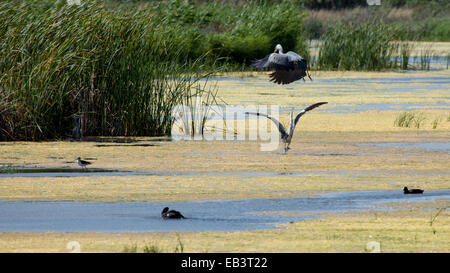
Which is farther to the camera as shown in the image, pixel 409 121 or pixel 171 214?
pixel 409 121

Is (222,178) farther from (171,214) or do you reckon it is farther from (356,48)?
(356,48)

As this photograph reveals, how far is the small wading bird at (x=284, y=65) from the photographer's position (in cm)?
1296

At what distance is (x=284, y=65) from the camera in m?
13.0

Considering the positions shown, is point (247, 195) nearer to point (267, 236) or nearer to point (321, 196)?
point (321, 196)

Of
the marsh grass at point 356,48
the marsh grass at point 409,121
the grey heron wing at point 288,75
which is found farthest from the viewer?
the marsh grass at point 356,48

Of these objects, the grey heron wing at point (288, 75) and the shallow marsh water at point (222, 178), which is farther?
the grey heron wing at point (288, 75)

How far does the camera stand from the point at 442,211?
28.2 feet

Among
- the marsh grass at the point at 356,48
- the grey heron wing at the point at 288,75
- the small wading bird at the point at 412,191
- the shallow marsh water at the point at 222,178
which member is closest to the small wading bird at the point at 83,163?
the shallow marsh water at the point at 222,178

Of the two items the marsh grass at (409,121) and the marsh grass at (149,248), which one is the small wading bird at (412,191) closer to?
the marsh grass at (149,248)

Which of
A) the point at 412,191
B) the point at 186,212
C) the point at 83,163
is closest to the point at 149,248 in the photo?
the point at 186,212

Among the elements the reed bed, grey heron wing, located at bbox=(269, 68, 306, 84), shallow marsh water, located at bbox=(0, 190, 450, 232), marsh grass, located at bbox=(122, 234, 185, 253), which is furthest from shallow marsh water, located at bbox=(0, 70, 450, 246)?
grey heron wing, located at bbox=(269, 68, 306, 84)
